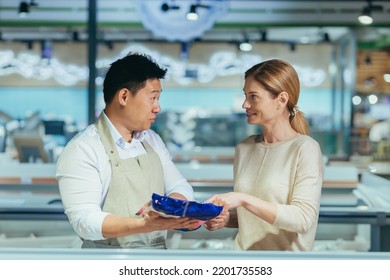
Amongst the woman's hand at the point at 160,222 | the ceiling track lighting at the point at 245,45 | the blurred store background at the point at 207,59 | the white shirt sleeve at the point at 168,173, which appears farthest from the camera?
the ceiling track lighting at the point at 245,45

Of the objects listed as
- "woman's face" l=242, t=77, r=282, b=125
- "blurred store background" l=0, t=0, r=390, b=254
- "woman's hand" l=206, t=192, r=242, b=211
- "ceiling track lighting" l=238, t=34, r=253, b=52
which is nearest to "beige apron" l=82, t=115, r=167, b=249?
"woman's hand" l=206, t=192, r=242, b=211

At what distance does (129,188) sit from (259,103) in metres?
0.47

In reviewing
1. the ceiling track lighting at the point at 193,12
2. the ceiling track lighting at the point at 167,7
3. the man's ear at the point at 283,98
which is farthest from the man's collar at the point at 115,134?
the ceiling track lighting at the point at 193,12

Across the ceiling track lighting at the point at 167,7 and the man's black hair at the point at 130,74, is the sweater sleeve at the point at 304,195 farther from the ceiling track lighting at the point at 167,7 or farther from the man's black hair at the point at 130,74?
the ceiling track lighting at the point at 167,7

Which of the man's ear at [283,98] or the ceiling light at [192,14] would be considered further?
A: the ceiling light at [192,14]

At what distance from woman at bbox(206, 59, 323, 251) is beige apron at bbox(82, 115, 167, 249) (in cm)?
21

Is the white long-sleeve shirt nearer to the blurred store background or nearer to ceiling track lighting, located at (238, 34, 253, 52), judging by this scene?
the blurred store background

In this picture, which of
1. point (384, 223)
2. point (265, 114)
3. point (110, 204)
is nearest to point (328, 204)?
point (384, 223)

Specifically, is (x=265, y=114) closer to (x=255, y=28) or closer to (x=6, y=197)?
(x=6, y=197)

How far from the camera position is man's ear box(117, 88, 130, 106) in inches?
79.0

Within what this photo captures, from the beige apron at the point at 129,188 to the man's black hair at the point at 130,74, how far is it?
0.35 ft

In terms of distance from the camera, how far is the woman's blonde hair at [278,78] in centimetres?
201

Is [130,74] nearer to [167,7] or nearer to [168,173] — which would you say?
[168,173]
